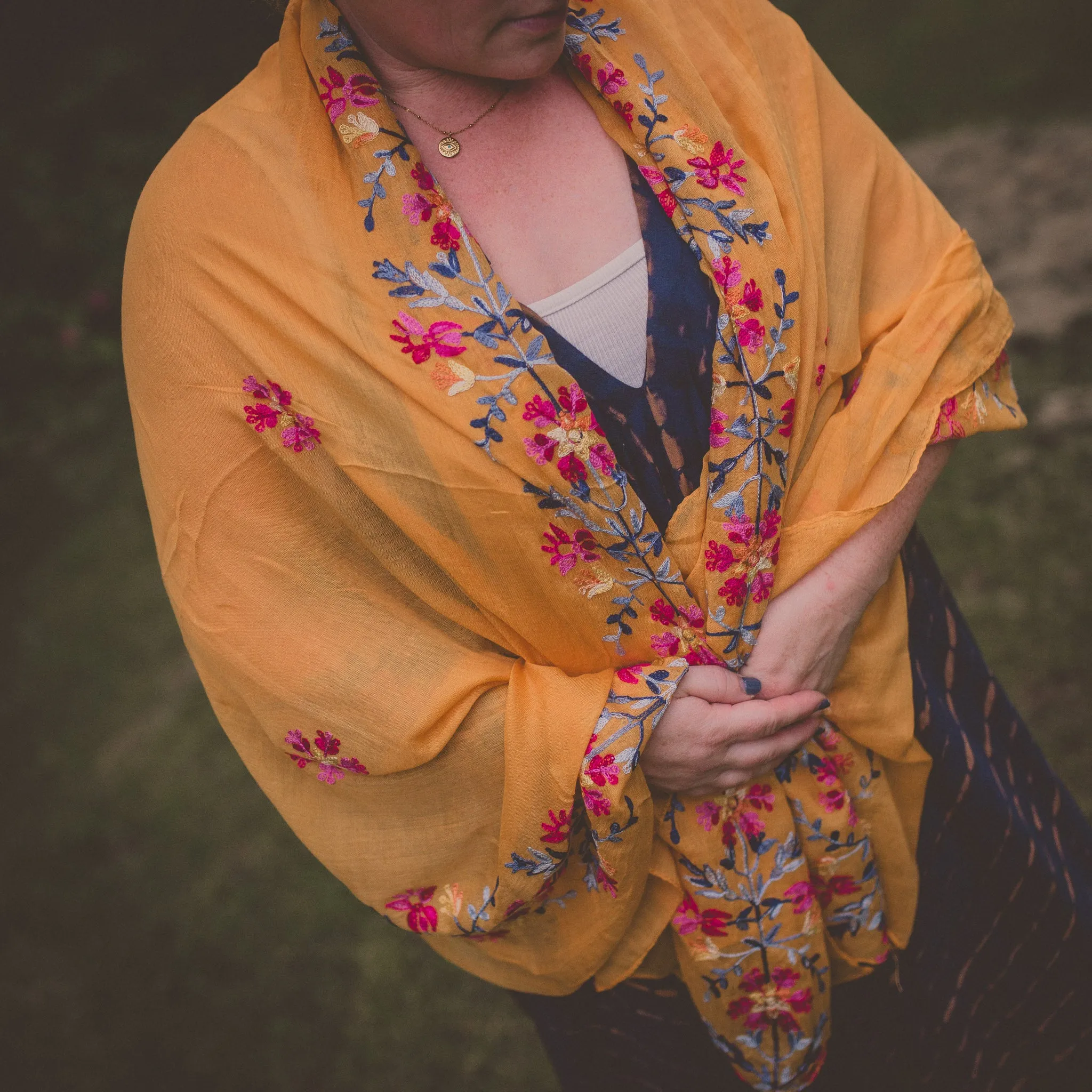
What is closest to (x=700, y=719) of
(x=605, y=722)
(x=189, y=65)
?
(x=605, y=722)

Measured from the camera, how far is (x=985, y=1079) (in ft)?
5.25

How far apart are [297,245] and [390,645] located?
1.58 ft

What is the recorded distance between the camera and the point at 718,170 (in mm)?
1171

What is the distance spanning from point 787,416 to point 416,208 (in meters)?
0.50

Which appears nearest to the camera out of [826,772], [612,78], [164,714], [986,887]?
[612,78]

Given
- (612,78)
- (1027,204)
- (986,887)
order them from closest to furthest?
(612,78)
(986,887)
(1027,204)

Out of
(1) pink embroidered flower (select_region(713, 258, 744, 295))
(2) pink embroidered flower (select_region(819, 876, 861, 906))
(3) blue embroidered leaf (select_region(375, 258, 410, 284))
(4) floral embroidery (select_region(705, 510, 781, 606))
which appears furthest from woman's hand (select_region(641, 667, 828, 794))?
(3) blue embroidered leaf (select_region(375, 258, 410, 284))

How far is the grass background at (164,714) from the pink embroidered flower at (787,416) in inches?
39.2

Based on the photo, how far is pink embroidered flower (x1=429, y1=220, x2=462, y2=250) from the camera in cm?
111

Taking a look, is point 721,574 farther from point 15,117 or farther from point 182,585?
point 15,117

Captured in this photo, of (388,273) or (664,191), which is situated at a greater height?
(388,273)

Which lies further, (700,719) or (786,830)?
(786,830)

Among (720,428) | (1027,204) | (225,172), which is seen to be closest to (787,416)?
(720,428)

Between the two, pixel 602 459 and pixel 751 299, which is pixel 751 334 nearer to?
pixel 751 299
